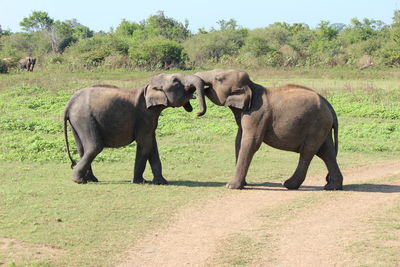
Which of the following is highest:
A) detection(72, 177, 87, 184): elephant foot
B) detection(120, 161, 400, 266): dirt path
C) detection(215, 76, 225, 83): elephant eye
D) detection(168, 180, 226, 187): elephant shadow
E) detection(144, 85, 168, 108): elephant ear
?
detection(215, 76, 225, 83): elephant eye

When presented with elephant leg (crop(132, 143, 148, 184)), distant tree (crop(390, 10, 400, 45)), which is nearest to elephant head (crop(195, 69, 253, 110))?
elephant leg (crop(132, 143, 148, 184))

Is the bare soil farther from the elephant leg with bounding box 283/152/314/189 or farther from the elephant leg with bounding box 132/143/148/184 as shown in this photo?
the elephant leg with bounding box 283/152/314/189

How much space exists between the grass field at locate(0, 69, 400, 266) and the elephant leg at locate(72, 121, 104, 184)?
10.3 inches

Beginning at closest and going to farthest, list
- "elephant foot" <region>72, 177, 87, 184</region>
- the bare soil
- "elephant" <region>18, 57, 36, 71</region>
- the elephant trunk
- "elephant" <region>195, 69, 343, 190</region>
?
the bare soil
the elephant trunk
"elephant" <region>195, 69, 343, 190</region>
"elephant foot" <region>72, 177, 87, 184</region>
"elephant" <region>18, 57, 36, 71</region>

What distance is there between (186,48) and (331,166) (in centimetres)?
3695

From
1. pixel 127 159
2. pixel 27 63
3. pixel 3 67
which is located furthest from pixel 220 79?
pixel 27 63

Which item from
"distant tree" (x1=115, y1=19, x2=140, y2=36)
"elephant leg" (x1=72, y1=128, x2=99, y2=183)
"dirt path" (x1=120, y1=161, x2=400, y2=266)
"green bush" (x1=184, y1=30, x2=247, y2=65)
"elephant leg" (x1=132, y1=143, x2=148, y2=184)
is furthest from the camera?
"distant tree" (x1=115, y1=19, x2=140, y2=36)

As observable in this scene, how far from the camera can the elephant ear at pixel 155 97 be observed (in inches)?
459

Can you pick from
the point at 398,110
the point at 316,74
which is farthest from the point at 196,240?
the point at 316,74

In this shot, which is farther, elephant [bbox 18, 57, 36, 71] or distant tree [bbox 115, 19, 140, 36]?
distant tree [bbox 115, 19, 140, 36]

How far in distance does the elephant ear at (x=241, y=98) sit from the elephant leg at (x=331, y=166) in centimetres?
158

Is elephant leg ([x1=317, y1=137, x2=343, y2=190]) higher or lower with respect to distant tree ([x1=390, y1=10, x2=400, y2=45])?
lower

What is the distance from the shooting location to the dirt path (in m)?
7.80

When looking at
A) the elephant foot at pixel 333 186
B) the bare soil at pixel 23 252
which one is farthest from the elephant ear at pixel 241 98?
the bare soil at pixel 23 252
